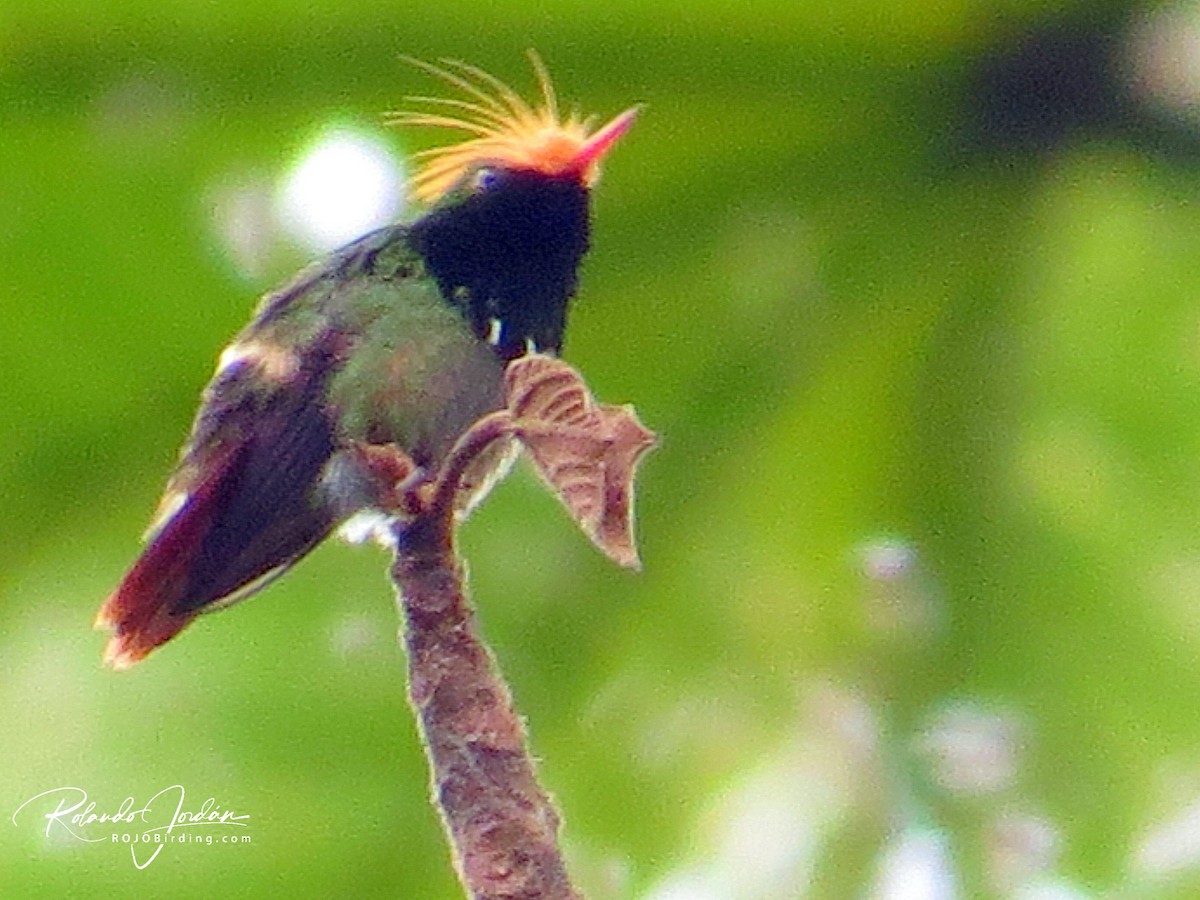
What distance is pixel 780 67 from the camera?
102cm

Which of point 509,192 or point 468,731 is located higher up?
point 509,192

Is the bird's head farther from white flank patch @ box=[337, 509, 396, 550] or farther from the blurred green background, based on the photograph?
white flank patch @ box=[337, 509, 396, 550]

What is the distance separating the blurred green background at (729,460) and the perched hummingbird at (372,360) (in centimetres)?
2

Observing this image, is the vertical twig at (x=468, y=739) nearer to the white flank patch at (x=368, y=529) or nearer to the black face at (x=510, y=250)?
the white flank patch at (x=368, y=529)

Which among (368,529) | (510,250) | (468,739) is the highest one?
(510,250)

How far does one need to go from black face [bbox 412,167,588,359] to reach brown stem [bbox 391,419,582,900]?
7 cm

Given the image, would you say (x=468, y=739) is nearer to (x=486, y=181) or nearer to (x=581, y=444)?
(x=581, y=444)

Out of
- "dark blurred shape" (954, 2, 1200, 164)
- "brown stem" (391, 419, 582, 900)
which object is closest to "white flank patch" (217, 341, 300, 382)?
"brown stem" (391, 419, 582, 900)

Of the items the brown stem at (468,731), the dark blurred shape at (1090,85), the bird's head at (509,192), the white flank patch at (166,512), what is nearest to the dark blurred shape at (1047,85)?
the dark blurred shape at (1090,85)

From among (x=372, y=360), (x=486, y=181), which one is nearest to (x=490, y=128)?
(x=486, y=181)

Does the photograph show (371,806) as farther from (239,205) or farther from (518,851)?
(239,205)

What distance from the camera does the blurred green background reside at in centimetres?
97

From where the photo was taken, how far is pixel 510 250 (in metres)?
1.00

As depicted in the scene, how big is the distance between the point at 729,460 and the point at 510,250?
0.59 ft
